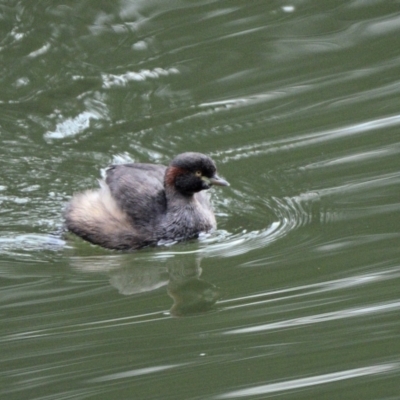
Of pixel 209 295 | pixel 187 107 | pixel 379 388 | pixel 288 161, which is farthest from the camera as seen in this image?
pixel 187 107

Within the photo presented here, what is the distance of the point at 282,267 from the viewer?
20.2 ft

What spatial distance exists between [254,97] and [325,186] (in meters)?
2.05

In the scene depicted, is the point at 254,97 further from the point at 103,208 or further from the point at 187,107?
the point at 103,208

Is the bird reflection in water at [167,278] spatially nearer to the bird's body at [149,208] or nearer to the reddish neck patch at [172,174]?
the bird's body at [149,208]

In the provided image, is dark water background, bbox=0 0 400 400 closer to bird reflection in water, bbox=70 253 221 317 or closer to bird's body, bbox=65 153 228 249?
bird reflection in water, bbox=70 253 221 317

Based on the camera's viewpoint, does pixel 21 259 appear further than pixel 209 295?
Yes

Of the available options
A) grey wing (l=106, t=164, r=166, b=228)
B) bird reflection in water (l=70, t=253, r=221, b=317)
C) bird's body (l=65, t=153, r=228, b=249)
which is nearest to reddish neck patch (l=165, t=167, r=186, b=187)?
bird's body (l=65, t=153, r=228, b=249)

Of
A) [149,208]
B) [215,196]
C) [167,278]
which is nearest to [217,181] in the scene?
[149,208]

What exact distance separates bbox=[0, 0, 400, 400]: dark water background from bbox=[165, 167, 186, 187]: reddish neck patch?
1.72ft

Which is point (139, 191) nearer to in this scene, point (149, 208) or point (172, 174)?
point (149, 208)

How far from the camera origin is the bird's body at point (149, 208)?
293 inches

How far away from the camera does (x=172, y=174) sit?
7602mm

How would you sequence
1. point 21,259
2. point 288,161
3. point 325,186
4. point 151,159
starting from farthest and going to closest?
point 151,159 < point 288,161 < point 325,186 < point 21,259

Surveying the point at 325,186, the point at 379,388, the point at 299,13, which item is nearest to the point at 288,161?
the point at 325,186
